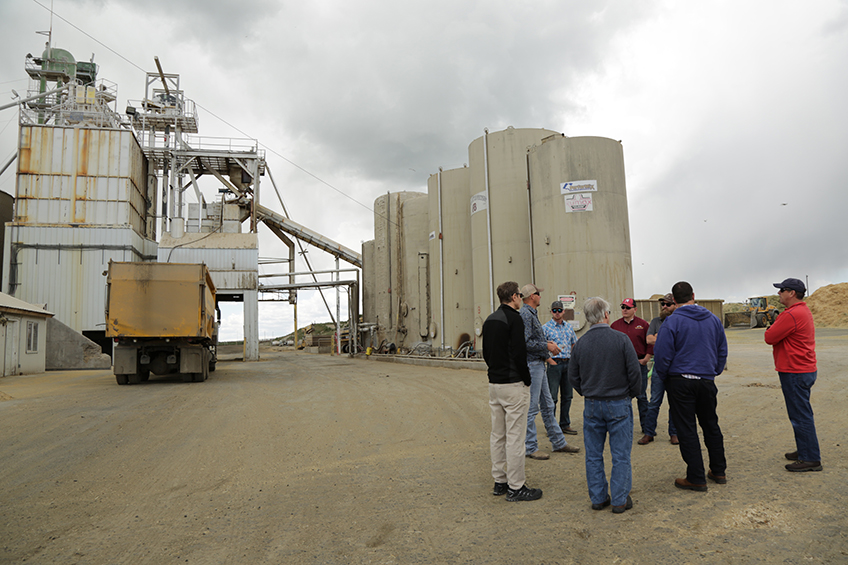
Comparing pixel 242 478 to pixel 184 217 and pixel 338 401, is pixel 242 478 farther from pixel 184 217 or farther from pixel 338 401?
pixel 184 217

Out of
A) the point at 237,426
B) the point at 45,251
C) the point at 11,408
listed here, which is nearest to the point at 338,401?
the point at 237,426

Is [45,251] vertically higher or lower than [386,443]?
higher

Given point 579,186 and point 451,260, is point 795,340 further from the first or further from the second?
point 451,260

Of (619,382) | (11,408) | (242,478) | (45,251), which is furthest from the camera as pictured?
(45,251)

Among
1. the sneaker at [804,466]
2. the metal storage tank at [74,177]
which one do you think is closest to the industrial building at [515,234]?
the sneaker at [804,466]

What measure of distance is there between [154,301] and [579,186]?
12370mm

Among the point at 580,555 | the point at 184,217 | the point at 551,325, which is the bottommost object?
the point at 580,555

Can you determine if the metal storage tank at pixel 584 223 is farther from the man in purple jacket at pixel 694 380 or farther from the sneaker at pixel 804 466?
the man in purple jacket at pixel 694 380

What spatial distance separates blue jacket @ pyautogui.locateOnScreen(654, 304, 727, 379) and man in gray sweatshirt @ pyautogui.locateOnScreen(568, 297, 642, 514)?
27.6 inches

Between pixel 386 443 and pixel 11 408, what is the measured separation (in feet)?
25.5

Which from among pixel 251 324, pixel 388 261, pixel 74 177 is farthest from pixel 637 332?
pixel 74 177

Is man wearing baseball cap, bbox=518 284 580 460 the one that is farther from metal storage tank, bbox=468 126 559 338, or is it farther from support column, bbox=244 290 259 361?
support column, bbox=244 290 259 361

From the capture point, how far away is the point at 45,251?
25.9 metres

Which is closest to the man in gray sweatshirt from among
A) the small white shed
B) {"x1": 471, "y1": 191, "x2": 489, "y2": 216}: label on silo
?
{"x1": 471, "y1": 191, "x2": 489, "y2": 216}: label on silo
